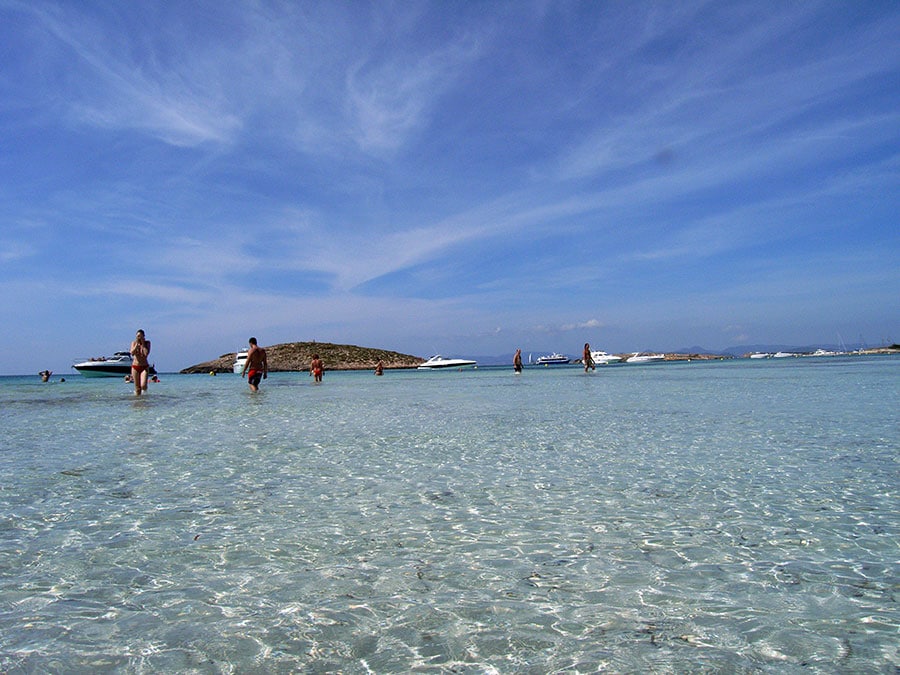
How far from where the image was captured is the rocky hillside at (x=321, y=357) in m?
101

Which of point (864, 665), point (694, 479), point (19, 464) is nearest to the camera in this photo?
point (864, 665)

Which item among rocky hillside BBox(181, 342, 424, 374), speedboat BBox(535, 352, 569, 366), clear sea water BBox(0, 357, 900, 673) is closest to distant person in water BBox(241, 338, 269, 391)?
clear sea water BBox(0, 357, 900, 673)

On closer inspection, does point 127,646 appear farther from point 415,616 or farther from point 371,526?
→ point 371,526

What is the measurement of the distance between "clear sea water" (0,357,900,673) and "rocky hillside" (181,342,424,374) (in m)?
92.8

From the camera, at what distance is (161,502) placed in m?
6.61

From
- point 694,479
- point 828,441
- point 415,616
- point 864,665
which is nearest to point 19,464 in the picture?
point 415,616

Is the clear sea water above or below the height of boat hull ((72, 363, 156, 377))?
below

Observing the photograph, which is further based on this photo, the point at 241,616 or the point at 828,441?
the point at 828,441

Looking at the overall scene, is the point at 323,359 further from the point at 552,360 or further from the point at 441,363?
the point at 552,360

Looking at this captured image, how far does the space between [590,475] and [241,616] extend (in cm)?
511

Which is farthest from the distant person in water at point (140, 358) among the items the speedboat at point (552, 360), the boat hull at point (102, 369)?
the speedboat at point (552, 360)

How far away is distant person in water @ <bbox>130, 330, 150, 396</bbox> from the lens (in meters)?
24.0

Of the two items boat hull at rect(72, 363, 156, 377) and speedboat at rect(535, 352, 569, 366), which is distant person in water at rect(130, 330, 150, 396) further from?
speedboat at rect(535, 352, 569, 366)

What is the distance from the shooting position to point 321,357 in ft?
355
